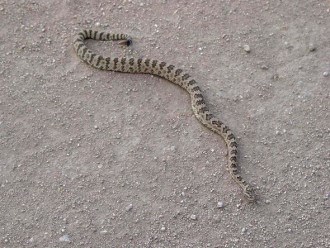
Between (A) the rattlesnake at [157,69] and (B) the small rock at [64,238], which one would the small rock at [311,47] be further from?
(B) the small rock at [64,238]

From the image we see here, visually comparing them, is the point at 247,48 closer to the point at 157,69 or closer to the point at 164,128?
the point at 157,69

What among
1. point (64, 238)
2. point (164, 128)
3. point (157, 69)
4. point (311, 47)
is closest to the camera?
point (64, 238)

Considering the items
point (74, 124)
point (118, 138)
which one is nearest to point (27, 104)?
point (74, 124)

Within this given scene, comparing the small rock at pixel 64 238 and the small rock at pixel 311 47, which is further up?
the small rock at pixel 311 47

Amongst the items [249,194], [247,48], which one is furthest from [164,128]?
[247,48]

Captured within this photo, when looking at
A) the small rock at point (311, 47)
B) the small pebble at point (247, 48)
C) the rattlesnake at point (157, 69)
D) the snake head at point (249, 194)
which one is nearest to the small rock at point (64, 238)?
the snake head at point (249, 194)

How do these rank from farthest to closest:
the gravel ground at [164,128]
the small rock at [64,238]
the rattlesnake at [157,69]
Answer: the rattlesnake at [157,69] < the gravel ground at [164,128] < the small rock at [64,238]

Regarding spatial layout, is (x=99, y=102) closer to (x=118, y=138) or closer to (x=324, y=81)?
(x=118, y=138)
